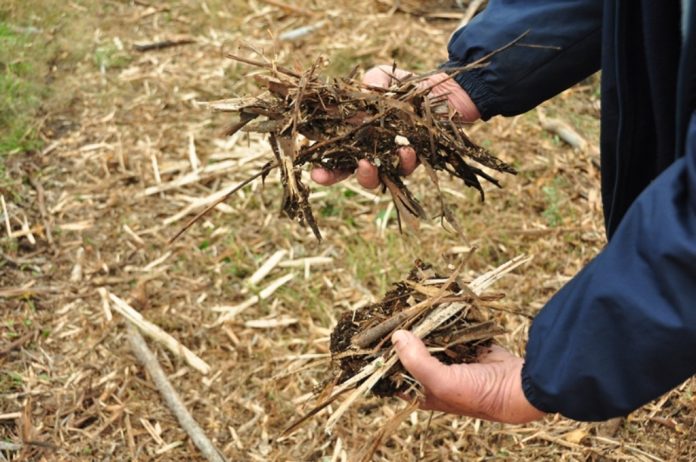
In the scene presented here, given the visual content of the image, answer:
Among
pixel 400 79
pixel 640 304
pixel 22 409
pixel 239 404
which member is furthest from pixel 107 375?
pixel 640 304

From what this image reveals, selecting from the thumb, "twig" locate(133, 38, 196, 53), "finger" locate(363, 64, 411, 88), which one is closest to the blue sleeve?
the thumb

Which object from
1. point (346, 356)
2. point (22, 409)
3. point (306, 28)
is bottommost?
point (22, 409)

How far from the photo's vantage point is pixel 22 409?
318 cm

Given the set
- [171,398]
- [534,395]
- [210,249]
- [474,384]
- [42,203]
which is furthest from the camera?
[42,203]

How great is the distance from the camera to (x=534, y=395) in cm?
182

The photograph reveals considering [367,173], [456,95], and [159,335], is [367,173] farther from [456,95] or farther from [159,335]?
[159,335]

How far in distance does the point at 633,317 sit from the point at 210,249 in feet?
8.92

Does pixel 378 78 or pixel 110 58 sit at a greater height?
pixel 378 78

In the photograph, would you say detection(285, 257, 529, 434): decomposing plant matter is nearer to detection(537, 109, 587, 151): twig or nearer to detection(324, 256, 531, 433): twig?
detection(324, 256, 531, 433): twig

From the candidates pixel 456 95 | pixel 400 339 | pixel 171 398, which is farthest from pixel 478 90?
pixel 171 398

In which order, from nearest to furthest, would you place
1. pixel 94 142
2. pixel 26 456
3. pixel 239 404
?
pixel 26 456, pixel 239 404, pixel 94 142

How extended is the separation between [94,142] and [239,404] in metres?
2.11

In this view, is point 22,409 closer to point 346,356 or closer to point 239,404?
point 239,404

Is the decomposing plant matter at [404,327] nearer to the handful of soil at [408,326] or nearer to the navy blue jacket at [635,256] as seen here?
the handful of soil at [408,326]
